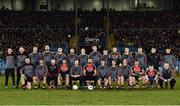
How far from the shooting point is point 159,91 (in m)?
20.6

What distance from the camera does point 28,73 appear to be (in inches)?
813

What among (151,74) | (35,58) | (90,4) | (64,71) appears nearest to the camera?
(64,71)

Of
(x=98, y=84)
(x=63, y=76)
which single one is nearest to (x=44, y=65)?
(x=63, y=76)

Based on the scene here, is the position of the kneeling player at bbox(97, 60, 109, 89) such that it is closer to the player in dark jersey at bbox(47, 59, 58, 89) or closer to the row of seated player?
the row of seated player

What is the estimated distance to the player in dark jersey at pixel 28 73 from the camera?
67.8 ft

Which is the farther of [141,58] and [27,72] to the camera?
[141,58]

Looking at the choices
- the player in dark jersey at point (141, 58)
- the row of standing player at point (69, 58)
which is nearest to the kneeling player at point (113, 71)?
the row of standing player at point (69, 58)

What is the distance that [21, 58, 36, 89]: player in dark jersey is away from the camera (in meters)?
20.7

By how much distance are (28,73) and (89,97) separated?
10.7 ft

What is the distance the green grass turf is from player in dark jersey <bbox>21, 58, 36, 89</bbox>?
1.50 feet

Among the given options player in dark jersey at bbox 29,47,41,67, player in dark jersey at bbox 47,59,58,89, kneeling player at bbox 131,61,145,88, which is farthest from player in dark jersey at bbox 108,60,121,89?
player in dark jersey at bbox 29,47,41,67

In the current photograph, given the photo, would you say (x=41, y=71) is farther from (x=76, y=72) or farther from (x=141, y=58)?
(x=141, y=58)

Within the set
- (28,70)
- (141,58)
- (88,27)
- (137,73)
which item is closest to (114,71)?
(137,73)

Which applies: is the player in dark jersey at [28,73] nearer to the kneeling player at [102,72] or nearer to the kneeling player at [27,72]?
the kneeling player at [27,72]
